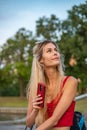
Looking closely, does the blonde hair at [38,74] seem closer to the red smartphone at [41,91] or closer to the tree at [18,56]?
the red smartphone at [41,91]

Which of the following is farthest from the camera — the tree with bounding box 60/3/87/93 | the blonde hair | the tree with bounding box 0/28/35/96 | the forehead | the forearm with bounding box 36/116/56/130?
the tree with bounding box 0/28/35/96

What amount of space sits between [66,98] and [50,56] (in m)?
0.31

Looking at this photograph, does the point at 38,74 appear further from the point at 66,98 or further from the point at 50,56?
the point at 66,98

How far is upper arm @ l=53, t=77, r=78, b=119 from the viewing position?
2.28 metres

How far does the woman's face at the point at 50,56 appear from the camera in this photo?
2445 mm

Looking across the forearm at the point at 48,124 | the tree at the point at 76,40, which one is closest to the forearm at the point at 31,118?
the forearm at the point at 48,124

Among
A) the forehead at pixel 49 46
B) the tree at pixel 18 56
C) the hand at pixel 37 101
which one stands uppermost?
the forehead at pixel 49 46

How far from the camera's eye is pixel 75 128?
2332mm

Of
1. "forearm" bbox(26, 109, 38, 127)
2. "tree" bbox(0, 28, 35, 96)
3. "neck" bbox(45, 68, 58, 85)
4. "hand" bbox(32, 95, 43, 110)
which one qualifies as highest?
"neck" bbox(45, 68, 58, 85)

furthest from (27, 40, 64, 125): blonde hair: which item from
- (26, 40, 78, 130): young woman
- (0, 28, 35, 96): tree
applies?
(0, 28, 35, 96): tree

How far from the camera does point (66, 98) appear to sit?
2.30 metres

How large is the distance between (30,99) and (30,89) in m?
0.07

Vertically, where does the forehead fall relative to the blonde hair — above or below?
above

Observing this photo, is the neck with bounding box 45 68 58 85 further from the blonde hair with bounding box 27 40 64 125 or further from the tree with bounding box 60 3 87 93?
the tree with bounding box 60 3 87 93
